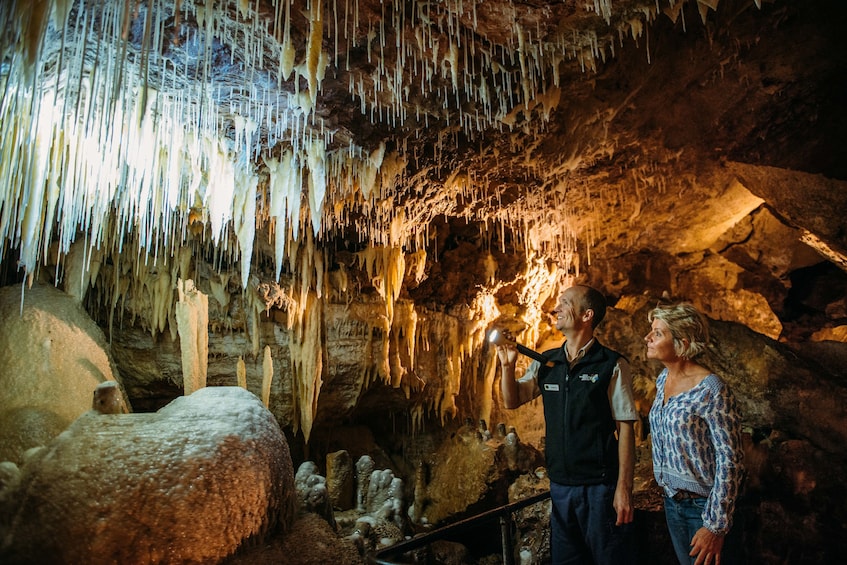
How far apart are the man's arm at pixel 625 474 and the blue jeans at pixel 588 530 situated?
4 cm

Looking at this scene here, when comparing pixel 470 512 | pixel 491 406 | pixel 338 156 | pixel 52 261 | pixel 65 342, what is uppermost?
pixel 338 156

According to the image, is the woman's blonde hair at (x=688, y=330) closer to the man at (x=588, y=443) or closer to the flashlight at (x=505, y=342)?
the man at (x=588, y=443)

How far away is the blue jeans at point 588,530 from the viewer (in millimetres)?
2379

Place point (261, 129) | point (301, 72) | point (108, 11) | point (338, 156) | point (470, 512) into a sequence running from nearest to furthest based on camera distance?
point (108, 11) < point (301, 72) < point (261, 129) < point (338, 156) < point (470, 512)

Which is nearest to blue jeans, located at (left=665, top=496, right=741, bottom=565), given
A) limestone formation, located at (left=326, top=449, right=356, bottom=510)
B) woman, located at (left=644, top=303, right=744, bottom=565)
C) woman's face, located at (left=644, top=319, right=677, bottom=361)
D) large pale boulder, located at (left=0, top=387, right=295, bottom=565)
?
woman, located at (left=644, top=303, right=744, bottom=565)

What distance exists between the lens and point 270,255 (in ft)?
25.5

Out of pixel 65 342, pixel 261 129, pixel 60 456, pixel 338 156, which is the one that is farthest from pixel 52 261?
pixel 60 456

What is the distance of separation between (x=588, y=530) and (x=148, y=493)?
2.38 metres

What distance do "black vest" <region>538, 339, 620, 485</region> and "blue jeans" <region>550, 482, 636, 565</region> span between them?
0.06m

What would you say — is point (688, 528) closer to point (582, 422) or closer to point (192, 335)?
point (582, 422)

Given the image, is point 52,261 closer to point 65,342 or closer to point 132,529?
point 65,342

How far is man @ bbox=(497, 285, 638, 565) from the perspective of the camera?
2402mm

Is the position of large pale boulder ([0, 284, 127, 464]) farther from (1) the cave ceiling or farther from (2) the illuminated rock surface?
(1) the cave ceiling

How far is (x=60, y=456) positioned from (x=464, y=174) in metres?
4.81
